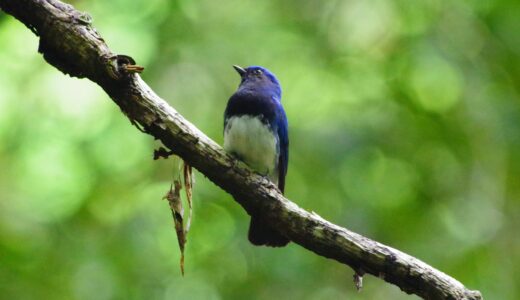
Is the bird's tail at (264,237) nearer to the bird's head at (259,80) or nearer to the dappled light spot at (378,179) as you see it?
the bird's head at (259,80)

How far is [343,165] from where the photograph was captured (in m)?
6.45

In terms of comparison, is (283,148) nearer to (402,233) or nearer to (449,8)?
(402,233)

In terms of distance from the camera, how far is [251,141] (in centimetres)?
503

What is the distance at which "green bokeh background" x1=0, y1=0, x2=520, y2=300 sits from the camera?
20.0 feet

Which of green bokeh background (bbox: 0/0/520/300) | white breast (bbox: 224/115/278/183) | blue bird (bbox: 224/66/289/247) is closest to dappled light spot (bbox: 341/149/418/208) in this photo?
green bokeh background (bbox: 0/0/520/300)

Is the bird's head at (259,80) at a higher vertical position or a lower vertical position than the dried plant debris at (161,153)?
higher

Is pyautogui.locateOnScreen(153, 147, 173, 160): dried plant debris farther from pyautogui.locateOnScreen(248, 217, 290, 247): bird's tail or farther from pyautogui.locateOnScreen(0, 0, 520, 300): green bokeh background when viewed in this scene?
pyautogui.locateOnScreen(0, 0, 520, 300): green bokeh background

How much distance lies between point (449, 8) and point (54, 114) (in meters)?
3.83

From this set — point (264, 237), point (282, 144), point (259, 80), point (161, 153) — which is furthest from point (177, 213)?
point (259, 80)

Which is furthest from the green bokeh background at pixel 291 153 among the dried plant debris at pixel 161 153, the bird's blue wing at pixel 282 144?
the dried plant debris at pixel 161 153

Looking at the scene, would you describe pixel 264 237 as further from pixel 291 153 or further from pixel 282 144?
pixel 291 153

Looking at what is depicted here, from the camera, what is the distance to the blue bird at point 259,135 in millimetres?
4942

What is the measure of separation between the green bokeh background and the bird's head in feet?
2.35

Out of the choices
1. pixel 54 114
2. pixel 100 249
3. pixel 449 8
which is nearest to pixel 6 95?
pixel 54 114
